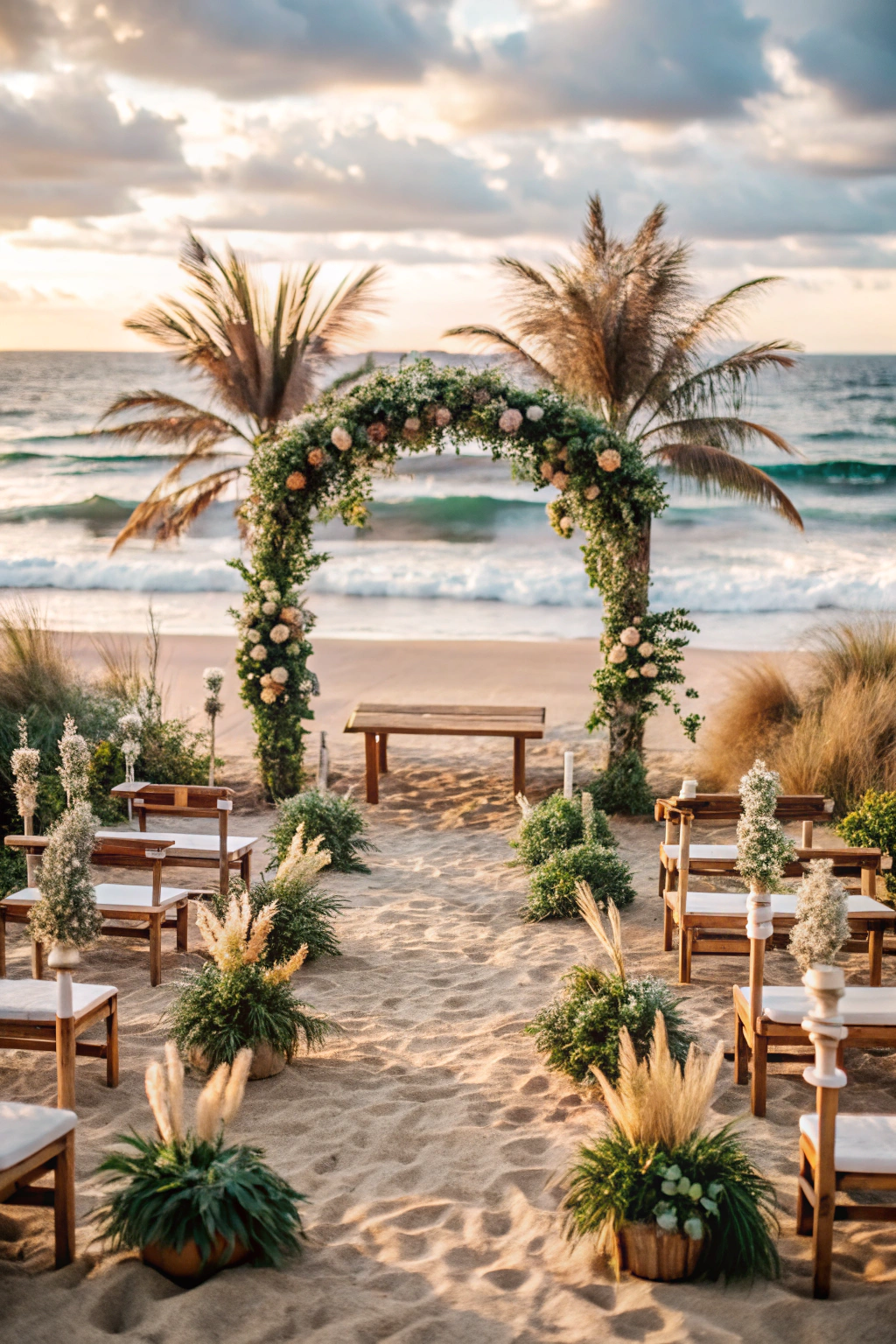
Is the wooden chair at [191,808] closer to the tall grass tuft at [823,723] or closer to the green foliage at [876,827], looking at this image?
the green foliage at [876,827]

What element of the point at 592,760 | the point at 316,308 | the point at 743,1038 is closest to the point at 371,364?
the point at 316,308

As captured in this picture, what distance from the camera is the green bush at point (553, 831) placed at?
795 cm

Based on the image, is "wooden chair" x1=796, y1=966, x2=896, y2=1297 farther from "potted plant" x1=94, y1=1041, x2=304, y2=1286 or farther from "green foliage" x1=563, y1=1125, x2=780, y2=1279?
"potted plant" x1=94, y1=1041, x2=304, y2=1286

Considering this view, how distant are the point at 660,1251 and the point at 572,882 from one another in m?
3.74

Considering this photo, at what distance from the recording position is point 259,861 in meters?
8.37

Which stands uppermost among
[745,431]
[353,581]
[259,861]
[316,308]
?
[316,308]

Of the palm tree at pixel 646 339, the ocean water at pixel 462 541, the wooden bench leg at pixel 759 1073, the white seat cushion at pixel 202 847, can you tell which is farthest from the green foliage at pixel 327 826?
the ocean water at pixel 462 541

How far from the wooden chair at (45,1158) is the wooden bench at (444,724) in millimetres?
6363

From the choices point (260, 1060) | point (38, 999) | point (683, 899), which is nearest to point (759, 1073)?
point (683, 899)

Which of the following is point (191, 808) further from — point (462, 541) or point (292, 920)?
point (462, 541)

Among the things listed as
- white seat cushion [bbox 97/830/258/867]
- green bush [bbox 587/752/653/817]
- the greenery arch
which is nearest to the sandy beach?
white seat cushion [bbox 97/830/258/867]

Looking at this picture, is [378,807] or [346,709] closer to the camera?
[378,807]

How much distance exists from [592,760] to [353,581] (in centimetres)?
1277

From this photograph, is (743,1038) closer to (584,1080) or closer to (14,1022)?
(584,1080)
